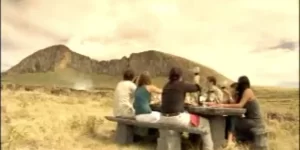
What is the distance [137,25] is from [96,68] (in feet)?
2.21

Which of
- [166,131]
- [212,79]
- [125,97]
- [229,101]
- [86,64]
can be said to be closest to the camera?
[166,131]

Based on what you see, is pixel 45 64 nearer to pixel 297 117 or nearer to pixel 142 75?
pixel 142 75

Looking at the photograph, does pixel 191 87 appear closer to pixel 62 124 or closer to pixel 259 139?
pixel 259 139

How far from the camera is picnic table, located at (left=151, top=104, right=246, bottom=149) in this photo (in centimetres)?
486

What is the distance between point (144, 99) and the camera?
5.19 metres

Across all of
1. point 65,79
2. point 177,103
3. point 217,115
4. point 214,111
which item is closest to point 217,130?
point 217,115

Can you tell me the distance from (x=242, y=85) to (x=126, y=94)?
1.18 m

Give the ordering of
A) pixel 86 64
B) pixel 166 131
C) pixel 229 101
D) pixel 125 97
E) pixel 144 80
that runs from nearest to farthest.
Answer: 1. pixel 166 131
2. pixel 144 80
3. pixel 229 101
4. pixel 125 97
5. pixel 86 64

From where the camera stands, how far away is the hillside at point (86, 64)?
577cm

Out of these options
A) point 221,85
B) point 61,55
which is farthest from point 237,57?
point 61,55

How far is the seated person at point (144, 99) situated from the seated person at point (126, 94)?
0.21 m

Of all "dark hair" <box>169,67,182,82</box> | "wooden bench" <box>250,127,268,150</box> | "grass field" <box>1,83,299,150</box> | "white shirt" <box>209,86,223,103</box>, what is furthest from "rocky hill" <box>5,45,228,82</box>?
"wooden bench" <box>250,127,268,150</box>

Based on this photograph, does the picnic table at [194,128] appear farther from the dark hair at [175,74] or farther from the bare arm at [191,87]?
the dark hair at [175,74]

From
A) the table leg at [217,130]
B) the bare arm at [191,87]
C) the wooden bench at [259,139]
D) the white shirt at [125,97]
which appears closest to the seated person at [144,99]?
the white shirt at [125,97]
